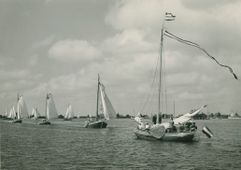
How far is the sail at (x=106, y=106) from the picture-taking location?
378 ft

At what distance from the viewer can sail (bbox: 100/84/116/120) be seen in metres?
115

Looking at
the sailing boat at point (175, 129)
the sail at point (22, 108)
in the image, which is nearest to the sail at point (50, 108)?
the sail at point (22, 108)

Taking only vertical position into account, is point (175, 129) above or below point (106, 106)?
below

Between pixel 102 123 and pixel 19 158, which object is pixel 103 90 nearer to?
pixel 102 123

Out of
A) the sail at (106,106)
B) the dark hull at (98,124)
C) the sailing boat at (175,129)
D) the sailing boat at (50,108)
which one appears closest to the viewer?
the sailing boat at (175,129)

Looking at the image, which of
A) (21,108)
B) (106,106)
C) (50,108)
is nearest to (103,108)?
(106,106)

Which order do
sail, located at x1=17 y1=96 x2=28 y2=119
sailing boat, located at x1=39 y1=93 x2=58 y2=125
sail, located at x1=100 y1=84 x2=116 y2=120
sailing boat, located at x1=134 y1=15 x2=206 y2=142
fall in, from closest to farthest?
sailing boat, located at x1=134 y1=15 x2=206 y2=142 → sail, located at x1=100 y1=84 x2=116 y2=120 → sailing boat, located at x1=39 y1=93 x2=58 y2=125 → sail, located at x1=17 y1=96 x2=28 y2=119

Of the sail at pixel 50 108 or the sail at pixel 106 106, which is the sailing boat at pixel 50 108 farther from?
the sail at pixel 106 106

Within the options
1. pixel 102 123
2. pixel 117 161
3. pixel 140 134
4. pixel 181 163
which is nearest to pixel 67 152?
pixel 117 161

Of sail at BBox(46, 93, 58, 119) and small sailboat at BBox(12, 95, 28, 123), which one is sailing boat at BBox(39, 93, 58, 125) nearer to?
sail at BBox(46, 93, 58, 119)

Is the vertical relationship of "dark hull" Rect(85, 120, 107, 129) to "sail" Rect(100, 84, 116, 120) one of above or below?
below

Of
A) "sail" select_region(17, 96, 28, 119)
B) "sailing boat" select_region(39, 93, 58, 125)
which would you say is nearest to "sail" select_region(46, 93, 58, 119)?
"sailing boat" select_region(39, 93, 58, 125)

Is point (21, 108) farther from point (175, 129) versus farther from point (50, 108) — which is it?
point (175, 129)

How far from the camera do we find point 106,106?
380 feet
